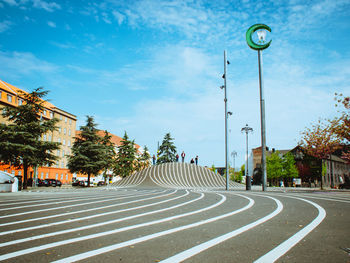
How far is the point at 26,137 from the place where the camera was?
27656 mm

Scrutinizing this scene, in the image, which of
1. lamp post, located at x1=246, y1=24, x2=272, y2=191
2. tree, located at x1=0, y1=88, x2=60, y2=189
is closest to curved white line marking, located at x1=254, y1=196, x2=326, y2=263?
lamp post, located at x1=246, y1=24, x2=272, y2=191

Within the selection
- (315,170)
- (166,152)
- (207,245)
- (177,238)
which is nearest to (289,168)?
(315,170)

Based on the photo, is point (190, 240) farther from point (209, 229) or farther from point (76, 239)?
point (76, 239)

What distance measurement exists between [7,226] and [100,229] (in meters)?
2.08

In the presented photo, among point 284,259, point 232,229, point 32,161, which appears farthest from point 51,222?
point 32,161

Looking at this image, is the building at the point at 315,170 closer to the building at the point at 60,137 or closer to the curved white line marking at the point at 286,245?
the building at the point at 60,137

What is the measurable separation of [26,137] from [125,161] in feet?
125

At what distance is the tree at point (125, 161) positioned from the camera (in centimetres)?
6450

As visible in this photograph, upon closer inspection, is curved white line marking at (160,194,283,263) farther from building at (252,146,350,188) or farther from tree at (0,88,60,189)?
building at (252,146,350,188)

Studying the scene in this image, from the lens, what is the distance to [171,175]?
147 ft

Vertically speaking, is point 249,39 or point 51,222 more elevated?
point 249,39

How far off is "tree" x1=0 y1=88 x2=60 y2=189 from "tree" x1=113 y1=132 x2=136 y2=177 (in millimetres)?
34675

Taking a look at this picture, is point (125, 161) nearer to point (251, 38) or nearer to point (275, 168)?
point (275, 168)

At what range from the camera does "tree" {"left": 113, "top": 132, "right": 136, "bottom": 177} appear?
6450 cm
